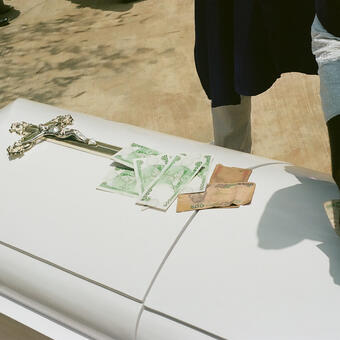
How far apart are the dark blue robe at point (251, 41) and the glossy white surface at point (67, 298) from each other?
1.01 meters

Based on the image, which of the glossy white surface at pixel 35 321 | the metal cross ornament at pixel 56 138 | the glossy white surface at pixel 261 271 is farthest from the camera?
the metal cross ornament at pixel 56 138

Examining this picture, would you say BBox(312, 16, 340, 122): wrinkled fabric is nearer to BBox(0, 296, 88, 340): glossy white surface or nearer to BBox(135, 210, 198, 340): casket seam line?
BBox(135, 210, 198, 340): casket seam line

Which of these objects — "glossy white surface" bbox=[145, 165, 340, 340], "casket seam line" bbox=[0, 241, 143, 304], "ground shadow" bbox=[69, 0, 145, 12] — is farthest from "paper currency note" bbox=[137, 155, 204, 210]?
"ground shadow" bbox=[69, 0, 145, 12]

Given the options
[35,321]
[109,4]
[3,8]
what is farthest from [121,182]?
[3,8]

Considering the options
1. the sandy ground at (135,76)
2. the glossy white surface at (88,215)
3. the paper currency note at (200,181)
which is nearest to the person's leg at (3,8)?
the sandy ground at (135,76)

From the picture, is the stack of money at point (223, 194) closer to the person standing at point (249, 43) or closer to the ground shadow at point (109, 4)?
the person standing at point (249, 43)

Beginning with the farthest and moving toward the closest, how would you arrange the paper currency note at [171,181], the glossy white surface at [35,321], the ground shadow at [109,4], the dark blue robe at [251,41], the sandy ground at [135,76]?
the ground shadow at [109,4]
the sandy ground at [135,76]
the dark blue robe at [251,41]
the paper currency note at [171,181]
the glossy white surface at [35,321]

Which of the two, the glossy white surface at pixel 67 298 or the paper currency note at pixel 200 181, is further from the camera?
the paper currency note at pixel 200 181

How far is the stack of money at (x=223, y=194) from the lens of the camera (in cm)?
138

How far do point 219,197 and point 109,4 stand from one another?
4323 millimetres

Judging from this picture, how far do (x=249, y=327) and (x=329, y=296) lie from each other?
0.62 feet

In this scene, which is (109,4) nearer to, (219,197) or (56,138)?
(56,138)

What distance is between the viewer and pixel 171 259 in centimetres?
125

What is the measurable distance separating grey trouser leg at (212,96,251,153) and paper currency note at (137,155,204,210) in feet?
2.11
